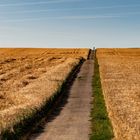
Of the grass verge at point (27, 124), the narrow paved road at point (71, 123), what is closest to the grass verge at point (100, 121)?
the narrow paved road at point (71, 123)

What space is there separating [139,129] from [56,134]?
3726mm

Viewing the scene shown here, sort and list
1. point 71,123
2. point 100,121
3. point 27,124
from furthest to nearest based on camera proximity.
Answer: point 100,121
point 71,123
point 27,124

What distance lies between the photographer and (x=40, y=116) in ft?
80.8

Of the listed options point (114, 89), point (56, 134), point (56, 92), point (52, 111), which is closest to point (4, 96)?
point (56, 92)

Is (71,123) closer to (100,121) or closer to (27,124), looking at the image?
(100,121)

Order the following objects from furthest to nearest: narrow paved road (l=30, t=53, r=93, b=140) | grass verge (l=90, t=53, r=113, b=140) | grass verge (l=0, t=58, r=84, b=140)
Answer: grass verge (l=90, t=53, r=113, b=140) → narrow paved road (l=30, t=53, r=93, b=140) → grass verge (l=0, t=58, r=84, b=140)

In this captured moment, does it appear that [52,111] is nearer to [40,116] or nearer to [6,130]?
[40,116]

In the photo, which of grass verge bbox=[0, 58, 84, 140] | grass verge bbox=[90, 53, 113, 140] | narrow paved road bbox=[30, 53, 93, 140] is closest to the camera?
grass verge bbox=[0, 58, 84, 140]

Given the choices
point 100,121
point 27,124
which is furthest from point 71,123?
point 27,124

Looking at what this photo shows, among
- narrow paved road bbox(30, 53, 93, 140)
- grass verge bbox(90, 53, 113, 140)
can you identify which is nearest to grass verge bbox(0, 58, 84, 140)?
narrow paved road bbox(30, 53, 93, 140)

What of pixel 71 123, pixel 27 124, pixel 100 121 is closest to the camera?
pixel 27 124

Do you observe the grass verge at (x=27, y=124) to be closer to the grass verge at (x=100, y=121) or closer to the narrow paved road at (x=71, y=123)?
the narrow paved road at (x=71, y=123)

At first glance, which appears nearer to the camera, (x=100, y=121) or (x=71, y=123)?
(x=71, y=123)

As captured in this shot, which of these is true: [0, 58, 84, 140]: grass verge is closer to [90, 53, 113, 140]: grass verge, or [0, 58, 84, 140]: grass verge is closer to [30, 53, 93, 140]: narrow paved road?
[30, 53, 93, 140]: narrow paved road
